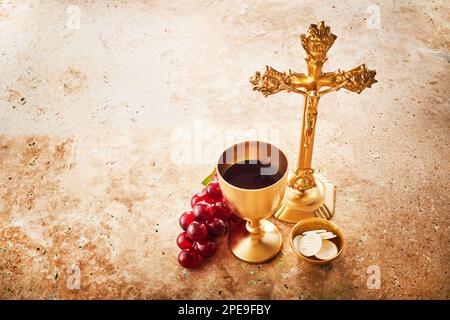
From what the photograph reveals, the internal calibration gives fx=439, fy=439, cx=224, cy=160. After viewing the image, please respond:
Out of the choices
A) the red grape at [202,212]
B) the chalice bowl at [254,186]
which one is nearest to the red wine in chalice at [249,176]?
the chalice bowl at [254,186]

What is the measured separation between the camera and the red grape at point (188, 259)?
1.10 meters

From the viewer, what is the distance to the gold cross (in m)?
0.94

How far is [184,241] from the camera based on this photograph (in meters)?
1.12

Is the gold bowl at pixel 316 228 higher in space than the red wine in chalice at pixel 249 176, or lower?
lower

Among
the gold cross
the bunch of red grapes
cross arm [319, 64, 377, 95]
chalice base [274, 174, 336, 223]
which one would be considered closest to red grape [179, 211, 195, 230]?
the bunch of red grapes

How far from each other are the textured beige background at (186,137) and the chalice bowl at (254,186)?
43 mm

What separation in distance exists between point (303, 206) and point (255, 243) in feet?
0.60

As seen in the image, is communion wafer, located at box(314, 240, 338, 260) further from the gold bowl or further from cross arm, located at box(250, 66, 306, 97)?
cross arm, located at box(250, 66, 306, 97)

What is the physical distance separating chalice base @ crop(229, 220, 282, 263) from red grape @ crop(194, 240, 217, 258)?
0.19 ft

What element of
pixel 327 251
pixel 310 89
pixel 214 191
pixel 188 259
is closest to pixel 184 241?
pixel 188 259

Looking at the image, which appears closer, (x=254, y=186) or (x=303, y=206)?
(x=254, y=186)

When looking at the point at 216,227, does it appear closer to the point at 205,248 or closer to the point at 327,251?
the point at 205,248

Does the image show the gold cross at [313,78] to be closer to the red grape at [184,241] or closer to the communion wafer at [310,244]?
the communion wafer at [310,244]
